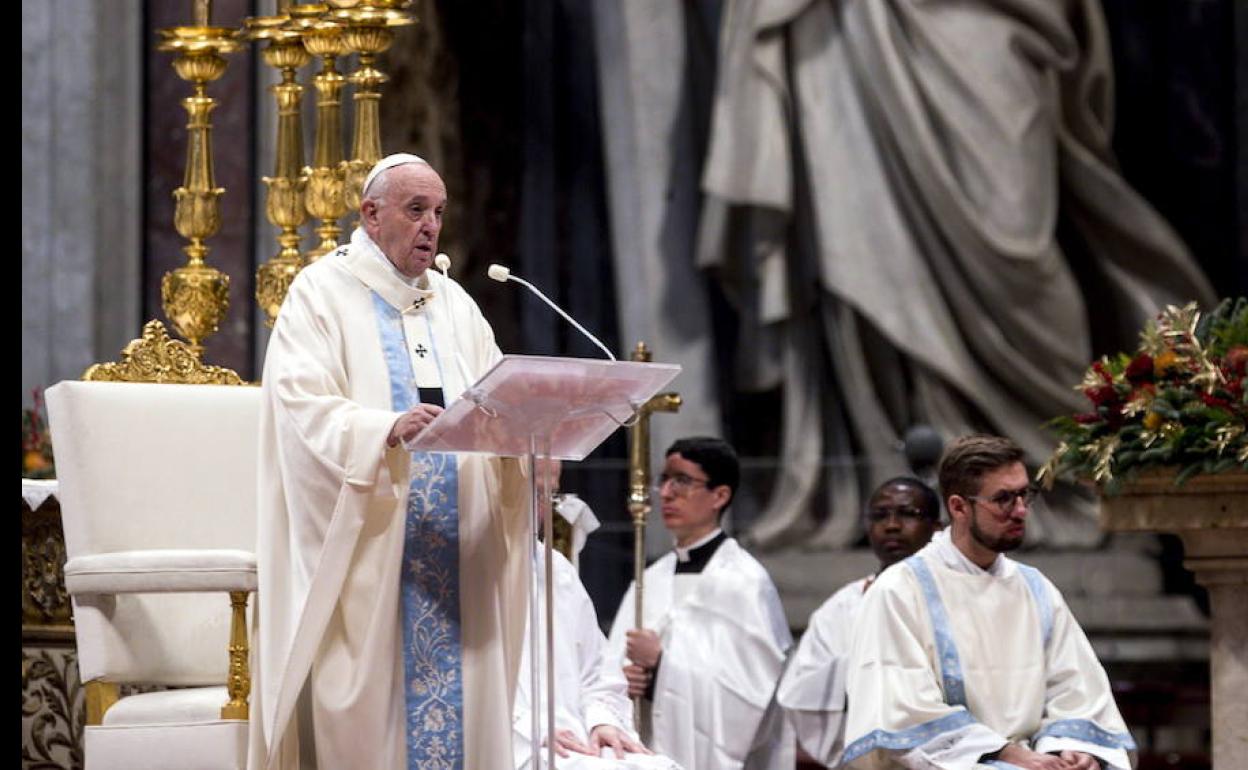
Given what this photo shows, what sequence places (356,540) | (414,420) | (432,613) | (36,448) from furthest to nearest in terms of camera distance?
(36,448), (432,613), (356,540), (414,420)

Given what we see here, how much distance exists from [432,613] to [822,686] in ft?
7.28

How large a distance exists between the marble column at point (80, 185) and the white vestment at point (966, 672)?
4.33 meters

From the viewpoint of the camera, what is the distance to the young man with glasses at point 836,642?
265 inches

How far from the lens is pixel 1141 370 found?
5930 mm

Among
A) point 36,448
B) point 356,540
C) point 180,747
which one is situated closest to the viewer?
point 356,540

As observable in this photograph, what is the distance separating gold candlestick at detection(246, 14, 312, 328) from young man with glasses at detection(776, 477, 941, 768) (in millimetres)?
1963

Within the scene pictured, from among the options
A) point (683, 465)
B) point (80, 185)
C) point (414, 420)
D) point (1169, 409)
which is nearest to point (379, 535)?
point (414, 420)

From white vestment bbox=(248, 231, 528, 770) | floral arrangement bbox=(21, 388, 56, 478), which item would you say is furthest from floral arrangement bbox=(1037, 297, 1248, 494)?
floral arrangement bbox=(21, 388, 56, 478)

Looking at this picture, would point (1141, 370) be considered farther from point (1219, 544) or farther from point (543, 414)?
point (543, 414)

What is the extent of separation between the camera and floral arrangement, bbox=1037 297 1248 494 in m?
5.70

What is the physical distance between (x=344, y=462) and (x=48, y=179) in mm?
4875

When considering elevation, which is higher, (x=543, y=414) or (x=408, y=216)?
(x=408, y=216)

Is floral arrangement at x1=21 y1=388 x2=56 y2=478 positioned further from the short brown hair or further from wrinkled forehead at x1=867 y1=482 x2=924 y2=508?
the short brown hair

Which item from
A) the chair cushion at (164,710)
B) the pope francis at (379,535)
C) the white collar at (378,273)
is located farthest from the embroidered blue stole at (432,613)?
the chair cushion at (164,710)
